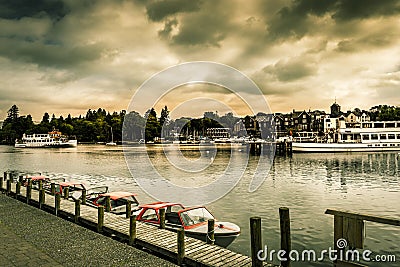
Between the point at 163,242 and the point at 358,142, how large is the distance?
374 ft

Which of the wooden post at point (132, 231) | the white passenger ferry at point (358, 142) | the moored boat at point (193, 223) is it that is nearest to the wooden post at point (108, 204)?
the moored boat at point (193, 223)

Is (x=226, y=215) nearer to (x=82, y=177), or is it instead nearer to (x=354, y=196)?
(x=354, y=196)

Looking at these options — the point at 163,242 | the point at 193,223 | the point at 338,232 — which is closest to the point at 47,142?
the point at 193,223

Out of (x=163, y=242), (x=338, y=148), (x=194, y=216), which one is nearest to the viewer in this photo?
(x=163, y=242)

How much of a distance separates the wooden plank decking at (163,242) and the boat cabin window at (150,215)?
0.85 m

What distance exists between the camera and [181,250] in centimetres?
1228

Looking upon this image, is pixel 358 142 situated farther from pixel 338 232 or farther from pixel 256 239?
pixel 338 232

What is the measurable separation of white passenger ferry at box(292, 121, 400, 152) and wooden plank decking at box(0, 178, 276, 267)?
98.4 meters

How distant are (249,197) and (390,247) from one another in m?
16.1

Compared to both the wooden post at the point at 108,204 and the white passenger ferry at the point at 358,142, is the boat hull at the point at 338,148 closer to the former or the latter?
the white passenger ferry at the point at 358,142

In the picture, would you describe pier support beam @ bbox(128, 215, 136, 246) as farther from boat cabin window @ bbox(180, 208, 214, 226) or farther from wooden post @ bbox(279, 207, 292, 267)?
wooden post @ bbox(279, 207, 292, 267)

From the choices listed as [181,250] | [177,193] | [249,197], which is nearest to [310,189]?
[249,197]

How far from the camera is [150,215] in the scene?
1775 centimetres

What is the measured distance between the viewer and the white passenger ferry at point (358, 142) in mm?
108688
